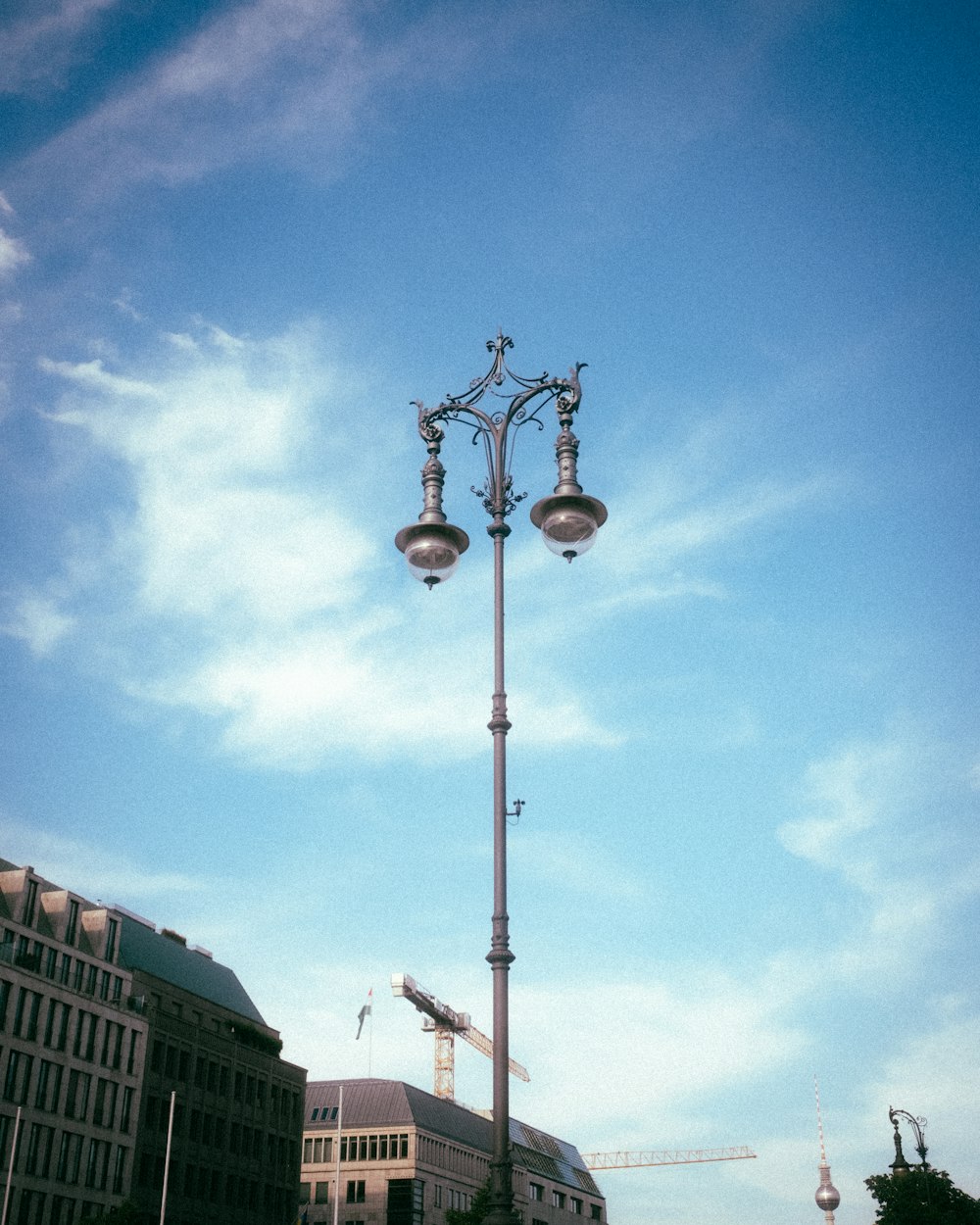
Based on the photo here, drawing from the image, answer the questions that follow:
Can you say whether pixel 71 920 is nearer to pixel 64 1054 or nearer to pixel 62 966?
pixel 62 966

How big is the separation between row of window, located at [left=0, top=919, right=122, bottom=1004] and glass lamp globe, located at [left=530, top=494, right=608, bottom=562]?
63.7 meters

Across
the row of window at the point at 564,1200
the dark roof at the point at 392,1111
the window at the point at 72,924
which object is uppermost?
the window at the point at 72,924

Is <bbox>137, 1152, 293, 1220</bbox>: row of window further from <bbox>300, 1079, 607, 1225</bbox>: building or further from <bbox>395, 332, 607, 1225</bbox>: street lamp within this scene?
<bbox>395, 332, 607, 1225</bbox>: street lamp

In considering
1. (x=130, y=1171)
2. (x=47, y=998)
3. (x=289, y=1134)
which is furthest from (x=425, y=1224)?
(x=47, y=998)

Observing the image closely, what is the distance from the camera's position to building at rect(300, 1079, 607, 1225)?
362ft

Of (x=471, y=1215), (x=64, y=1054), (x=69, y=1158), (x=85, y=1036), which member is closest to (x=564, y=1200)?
(x=471, y=1215)

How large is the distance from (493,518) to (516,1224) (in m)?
8.09

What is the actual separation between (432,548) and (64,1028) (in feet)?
224

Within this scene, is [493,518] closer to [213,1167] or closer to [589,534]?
[589,534]

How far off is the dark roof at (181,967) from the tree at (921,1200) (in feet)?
158

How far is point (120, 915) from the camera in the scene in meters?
84.4

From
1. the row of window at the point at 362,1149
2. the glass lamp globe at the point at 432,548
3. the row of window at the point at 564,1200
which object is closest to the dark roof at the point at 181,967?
the row of window at the point at 362,1149

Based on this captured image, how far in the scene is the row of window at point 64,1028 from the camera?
2781 inches

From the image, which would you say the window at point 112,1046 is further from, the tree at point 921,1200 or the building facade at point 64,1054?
the tree at point 921,1200
